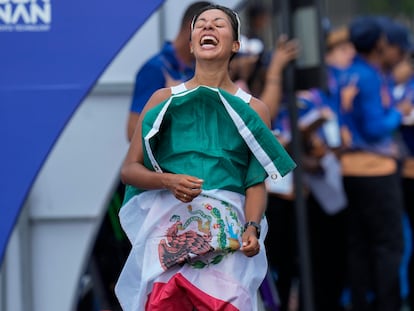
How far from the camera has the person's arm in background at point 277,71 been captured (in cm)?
628

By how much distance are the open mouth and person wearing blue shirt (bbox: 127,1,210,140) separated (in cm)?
117

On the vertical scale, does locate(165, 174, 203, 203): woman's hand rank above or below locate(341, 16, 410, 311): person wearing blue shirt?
above

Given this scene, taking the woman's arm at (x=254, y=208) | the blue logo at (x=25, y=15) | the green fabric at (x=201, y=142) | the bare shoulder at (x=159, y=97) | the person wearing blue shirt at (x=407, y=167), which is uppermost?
the blue logo at (x=25, y=15)

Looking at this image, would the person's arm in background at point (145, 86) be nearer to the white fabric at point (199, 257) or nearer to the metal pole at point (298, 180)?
the white fabric at point (199, 257)

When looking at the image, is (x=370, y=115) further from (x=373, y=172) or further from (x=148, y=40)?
(x=148, y=40)

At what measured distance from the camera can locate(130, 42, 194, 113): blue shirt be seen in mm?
5262

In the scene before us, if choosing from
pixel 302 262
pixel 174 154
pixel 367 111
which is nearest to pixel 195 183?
pixel 174 154

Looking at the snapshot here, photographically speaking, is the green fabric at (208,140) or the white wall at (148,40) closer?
the green fabric at (208,140)

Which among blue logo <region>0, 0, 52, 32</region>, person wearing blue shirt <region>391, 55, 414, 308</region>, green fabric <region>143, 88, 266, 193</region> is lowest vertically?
person wearing blue shirt <region>391, 55, 414, 308</region>

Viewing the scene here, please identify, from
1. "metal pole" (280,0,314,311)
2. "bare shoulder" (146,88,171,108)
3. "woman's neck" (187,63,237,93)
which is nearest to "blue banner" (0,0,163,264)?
"bare shoulder" (146,88,171,108)

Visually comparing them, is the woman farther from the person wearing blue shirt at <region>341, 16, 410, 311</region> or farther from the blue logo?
the person wearing blue shirt at <region>341, 16, 410, 311</region>

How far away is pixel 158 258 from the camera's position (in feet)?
13.4

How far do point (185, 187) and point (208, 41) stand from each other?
56 centimetres

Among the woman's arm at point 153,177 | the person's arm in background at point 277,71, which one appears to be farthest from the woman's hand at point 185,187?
the person's arm in background at point 277,71
